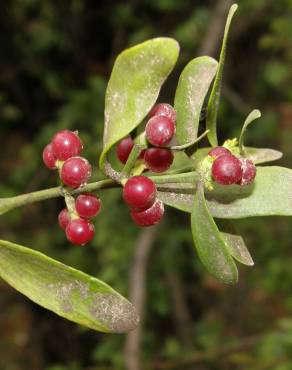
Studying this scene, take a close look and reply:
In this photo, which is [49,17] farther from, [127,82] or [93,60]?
[127,82]

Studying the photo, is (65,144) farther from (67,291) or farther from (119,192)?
(119,192)

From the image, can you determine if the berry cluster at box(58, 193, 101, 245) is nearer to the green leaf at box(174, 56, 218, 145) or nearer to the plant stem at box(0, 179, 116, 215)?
the plant stem at box(0, 179, 116, 215)

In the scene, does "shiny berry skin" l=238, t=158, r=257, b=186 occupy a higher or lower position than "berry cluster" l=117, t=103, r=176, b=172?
lower

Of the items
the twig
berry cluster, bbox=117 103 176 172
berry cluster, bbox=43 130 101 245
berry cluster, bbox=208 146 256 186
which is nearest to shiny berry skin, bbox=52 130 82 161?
berry cluster, bbox=43 130 101 245

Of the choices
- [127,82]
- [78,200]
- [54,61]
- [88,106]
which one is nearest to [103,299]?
[78,200]

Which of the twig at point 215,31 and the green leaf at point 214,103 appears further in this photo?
the twig at point 215,31

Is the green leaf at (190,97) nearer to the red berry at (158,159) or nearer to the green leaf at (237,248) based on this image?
the red berry at (158,159)

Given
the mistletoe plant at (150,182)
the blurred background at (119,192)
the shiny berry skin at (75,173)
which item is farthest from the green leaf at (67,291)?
the blurred background at (119,192)
